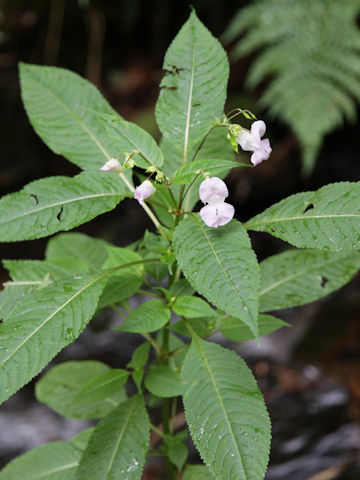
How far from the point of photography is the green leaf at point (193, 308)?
108 centimetres

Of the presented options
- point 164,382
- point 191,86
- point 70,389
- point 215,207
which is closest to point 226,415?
point 164,382

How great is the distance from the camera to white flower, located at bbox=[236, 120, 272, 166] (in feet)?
3.31

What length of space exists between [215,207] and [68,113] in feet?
2.03

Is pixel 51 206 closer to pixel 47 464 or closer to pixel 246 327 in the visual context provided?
pixel 246 327

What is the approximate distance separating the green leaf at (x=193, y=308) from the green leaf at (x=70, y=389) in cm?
53

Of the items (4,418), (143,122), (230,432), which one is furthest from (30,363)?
(143,122)

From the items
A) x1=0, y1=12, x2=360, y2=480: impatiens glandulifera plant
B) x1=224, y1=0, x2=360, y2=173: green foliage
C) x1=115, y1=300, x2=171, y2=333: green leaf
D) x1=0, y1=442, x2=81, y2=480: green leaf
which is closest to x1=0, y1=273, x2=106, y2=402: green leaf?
x1=0, y1=12, x2=360, y2=480: impatiens glandulifera plant

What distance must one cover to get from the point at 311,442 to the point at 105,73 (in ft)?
13.2

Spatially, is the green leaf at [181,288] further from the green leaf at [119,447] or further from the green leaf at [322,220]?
the green leaf at [119,447]

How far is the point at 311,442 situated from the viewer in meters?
2.42

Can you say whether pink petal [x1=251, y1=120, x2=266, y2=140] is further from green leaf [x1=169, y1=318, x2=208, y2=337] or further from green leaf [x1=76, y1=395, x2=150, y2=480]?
green leaf [x1=76, y1=395, x2=150, y2=480]

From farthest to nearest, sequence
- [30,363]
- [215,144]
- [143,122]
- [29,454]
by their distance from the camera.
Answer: [143,122] < [29,454] < [215,144] < [30,363]

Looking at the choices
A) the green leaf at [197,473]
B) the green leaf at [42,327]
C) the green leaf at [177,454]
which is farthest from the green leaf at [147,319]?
the green leaf at [197,473]

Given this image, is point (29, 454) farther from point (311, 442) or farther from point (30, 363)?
point (311, 442)
